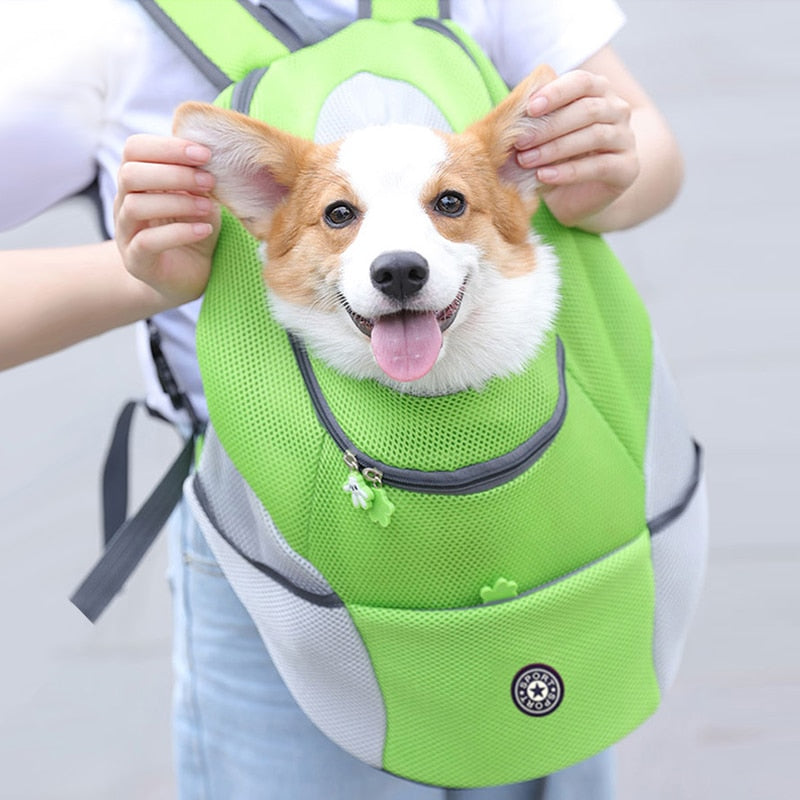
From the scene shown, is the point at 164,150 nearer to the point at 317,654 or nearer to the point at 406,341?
the point at 406,341

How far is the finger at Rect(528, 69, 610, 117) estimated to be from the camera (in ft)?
2.73

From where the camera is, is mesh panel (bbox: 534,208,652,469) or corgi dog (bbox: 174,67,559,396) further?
mesh panel (bbox: 534,208,652,469)

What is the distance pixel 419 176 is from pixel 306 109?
0.37ft

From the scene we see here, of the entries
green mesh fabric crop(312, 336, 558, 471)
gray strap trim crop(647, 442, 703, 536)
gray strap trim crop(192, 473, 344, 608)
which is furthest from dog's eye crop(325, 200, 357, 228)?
gray strap trim crop(647, 442, 703, 536)

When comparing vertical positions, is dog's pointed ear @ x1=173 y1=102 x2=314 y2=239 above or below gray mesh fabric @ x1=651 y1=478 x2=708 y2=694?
above

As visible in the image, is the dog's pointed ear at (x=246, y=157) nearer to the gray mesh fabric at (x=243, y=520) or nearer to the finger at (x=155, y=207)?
the finger at (x=155, y=207)

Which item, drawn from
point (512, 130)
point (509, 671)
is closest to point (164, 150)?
point (512, 130)

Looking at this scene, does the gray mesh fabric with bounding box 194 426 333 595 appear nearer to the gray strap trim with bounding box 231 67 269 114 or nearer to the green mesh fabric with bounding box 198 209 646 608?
the green mesh fabric with bounding box 198 209 646 608

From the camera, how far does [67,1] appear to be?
36.8 inches

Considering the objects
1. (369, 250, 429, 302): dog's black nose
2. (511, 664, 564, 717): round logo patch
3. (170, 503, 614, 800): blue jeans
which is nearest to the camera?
(369, 250, 429, 302): dog's black nose

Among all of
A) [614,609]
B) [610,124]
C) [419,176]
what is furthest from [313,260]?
[614,609]

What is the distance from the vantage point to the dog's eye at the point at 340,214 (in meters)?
0.85

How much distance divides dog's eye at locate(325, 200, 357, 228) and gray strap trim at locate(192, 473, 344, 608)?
0.24 meters

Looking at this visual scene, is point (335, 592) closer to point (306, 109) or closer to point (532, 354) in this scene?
point (532, 354)
